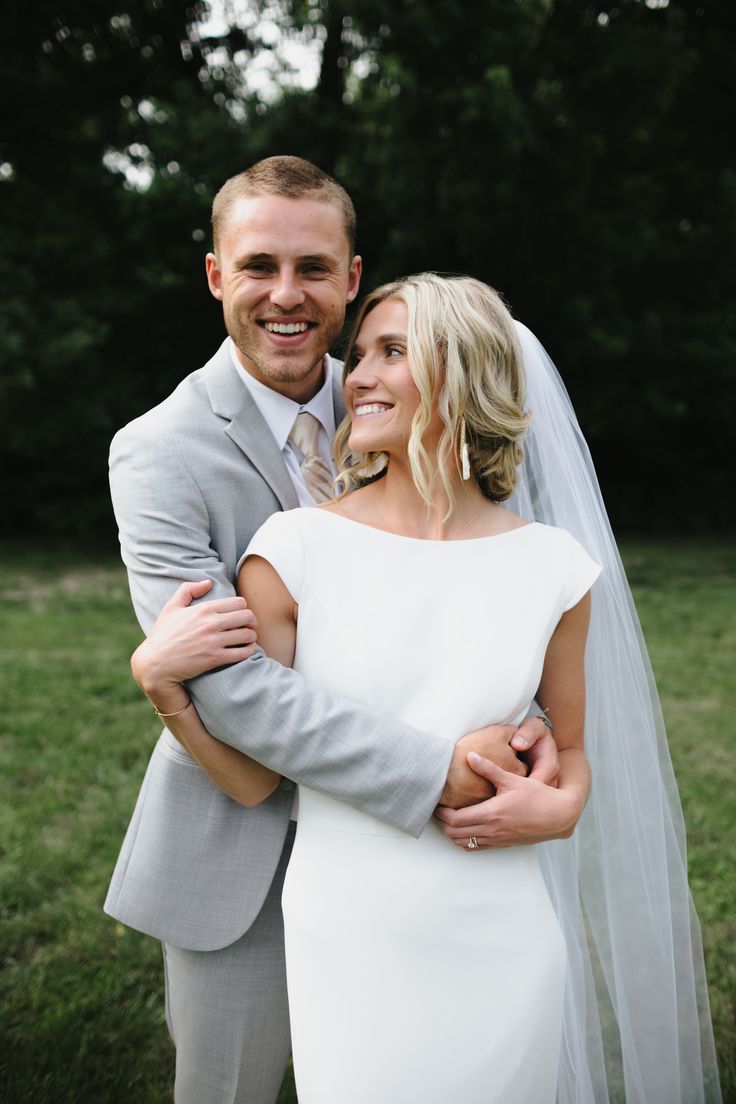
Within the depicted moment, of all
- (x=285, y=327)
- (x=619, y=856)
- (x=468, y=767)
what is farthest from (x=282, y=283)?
(x=619, y=856)

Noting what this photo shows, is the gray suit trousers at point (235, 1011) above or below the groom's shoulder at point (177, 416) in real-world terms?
below

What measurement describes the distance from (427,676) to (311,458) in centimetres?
70

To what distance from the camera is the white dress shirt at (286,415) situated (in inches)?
92.6

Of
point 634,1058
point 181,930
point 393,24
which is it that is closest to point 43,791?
point 181,930

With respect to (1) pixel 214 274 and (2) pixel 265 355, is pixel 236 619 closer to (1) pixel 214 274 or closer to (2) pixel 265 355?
(2) pixel 265 355

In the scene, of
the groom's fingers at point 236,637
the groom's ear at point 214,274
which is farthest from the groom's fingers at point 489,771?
the groom's ear at point 214,274

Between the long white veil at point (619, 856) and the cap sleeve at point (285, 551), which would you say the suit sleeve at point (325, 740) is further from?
the long white veil at point (619, 856)

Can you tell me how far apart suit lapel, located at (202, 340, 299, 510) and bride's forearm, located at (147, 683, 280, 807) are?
0.55 meters

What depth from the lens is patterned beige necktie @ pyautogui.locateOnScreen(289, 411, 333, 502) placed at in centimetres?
240

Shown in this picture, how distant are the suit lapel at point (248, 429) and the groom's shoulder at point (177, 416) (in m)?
0.02

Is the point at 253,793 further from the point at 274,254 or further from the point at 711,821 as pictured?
the point at 711,821

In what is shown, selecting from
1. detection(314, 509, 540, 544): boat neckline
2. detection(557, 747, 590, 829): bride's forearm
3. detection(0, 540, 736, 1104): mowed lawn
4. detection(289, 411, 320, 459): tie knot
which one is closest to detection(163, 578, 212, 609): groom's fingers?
detection(314, 509, 540, 544): boat neckline

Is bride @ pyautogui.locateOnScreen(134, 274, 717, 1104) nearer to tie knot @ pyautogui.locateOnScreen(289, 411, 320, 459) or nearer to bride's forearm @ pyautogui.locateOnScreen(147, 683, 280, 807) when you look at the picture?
bride's forearm @ pyautogui.locateOnScreen(147, 683, 280, 807)

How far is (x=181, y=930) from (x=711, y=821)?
355 cm
